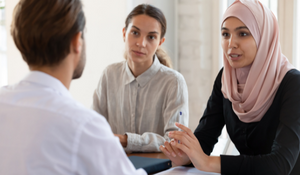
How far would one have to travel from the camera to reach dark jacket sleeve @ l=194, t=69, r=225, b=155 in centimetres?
141

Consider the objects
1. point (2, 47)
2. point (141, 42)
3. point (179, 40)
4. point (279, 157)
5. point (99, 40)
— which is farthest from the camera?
point (179, 40)

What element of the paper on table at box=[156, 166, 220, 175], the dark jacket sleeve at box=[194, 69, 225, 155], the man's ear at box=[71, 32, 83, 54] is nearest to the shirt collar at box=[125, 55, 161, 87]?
the dark jacket sleeve at box=[194, 69, 225, 155]

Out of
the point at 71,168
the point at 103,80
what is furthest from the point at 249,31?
the point at 71,168

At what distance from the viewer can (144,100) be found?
168cm

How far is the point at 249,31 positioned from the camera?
4.29ft

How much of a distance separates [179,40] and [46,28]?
7.05 feet

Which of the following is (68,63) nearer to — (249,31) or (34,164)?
(34,164)

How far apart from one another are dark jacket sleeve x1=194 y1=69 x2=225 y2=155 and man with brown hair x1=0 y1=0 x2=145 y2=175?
737 mm

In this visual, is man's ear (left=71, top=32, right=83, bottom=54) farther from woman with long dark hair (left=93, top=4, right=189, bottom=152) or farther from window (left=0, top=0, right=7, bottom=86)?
window (left=0, top=0, right=7, bottom=86)

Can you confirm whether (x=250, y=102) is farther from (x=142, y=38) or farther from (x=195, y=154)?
(x=142, y=38)

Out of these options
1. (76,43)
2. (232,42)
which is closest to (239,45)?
(232,42)

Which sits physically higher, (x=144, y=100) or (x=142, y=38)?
(x=142, y=38)

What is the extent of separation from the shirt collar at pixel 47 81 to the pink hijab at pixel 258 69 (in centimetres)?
82

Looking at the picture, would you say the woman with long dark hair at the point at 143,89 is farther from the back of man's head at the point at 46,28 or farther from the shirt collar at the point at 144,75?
the back of man's head at the point at 46,28
